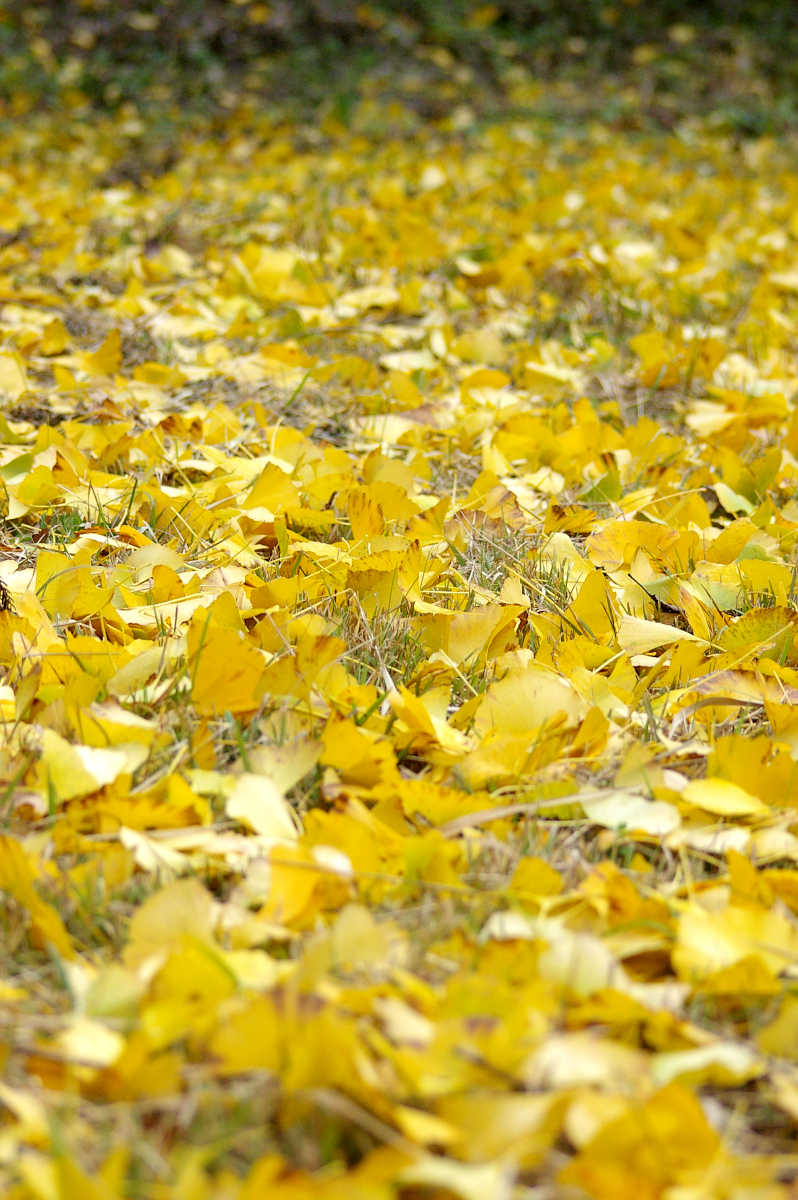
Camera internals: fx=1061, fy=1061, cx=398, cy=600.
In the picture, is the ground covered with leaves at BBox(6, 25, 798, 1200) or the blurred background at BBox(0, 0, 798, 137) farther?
the blurred background at BBox(0, 0, 798, 137)

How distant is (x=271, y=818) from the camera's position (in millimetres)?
907

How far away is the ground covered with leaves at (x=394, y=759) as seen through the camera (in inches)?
25.5

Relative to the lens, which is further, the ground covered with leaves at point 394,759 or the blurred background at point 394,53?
the blurred background at point 394,53

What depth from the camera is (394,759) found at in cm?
99

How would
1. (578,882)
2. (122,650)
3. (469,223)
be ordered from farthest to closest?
(469,223) → (122,650) → (578,882)

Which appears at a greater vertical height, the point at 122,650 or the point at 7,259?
the point at 122,650

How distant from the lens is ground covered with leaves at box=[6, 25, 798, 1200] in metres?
0.65

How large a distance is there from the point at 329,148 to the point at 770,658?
4.37 m

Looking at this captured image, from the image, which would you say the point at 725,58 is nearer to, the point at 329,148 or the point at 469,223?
the point at 329,148

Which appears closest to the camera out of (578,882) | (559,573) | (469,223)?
(578,882)

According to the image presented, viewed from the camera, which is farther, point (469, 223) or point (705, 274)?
point (469, 223)

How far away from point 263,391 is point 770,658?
1168mm

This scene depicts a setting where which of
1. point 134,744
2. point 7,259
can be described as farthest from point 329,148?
point 134,744

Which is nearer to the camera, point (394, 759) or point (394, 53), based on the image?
point (394, 759)
